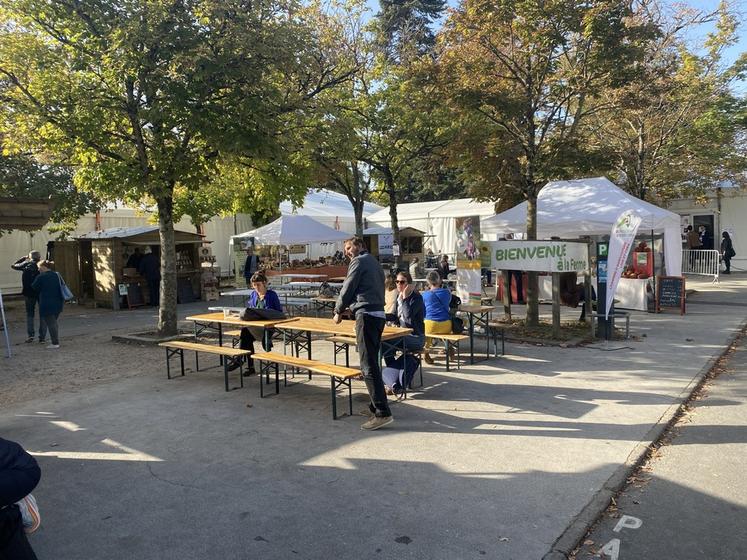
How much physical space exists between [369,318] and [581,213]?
8.49 metres

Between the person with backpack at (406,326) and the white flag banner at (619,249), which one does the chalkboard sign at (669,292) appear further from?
the person with backpack at (406,326)

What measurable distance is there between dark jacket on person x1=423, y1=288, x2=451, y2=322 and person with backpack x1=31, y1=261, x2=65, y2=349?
689cm

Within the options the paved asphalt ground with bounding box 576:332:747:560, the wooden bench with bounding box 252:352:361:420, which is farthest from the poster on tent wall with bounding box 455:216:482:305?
the paved asphalt ground with bounding box 576:332:747:560

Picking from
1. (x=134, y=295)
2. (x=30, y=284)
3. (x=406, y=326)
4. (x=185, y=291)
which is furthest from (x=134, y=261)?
(x=406, y=326)

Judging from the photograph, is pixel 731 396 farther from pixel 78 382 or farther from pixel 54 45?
pixel 54 45

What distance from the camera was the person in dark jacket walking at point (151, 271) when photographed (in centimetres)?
1642

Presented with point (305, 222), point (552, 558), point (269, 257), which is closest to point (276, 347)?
point (552, 558)

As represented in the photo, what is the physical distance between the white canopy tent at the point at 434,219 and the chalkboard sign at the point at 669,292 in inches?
493

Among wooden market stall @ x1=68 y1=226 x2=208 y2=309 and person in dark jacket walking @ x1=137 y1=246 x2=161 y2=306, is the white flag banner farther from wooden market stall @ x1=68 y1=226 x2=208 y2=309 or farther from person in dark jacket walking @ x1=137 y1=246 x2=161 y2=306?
wooden market stall @ x1=68 y1=226 x2=208 y2=309

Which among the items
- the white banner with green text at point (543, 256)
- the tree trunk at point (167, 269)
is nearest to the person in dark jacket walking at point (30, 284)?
the tree trunk at point (167, 269)

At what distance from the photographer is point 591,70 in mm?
10227

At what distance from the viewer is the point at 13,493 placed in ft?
8.00

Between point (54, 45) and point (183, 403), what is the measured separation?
22.1ft

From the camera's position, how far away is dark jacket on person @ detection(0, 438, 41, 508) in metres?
2.42
